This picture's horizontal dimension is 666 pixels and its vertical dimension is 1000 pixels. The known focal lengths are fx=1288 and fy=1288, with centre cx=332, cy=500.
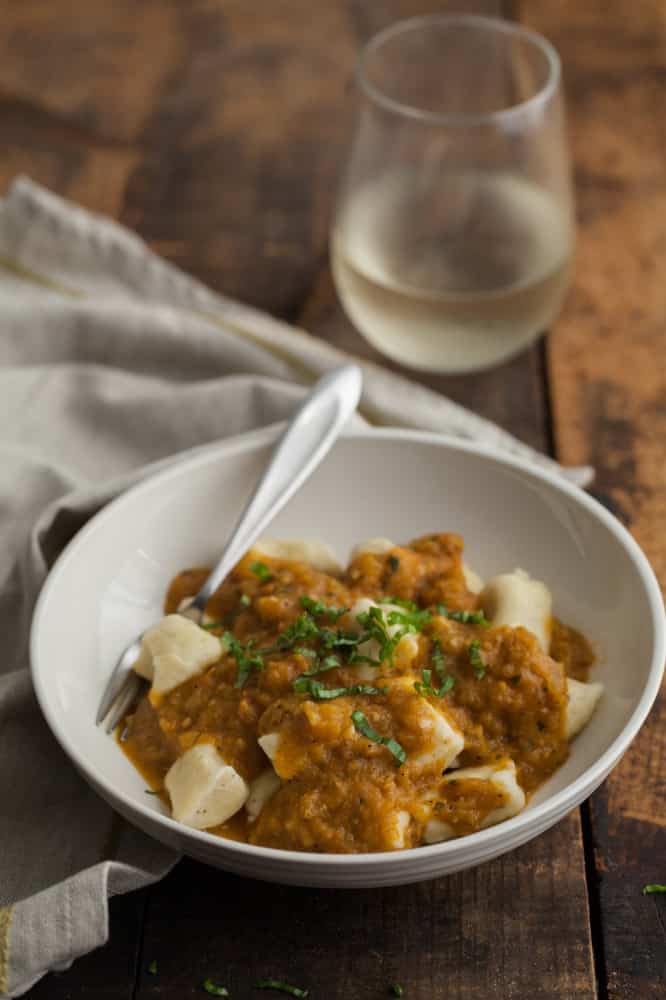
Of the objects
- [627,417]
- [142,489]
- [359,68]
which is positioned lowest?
[627,417]

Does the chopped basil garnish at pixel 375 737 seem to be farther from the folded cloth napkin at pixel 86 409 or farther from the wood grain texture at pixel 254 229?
the folded cloth napkin at pixel 86 409

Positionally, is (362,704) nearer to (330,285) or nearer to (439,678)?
(439,678)

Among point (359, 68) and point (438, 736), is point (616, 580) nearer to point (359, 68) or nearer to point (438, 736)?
point (438, 736)

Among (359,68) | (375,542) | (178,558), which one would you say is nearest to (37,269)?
(359,68)

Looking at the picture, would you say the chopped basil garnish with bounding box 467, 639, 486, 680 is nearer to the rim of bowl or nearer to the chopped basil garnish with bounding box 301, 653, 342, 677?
the chopped basil garnish with bounding box 301, 653, 342, 677

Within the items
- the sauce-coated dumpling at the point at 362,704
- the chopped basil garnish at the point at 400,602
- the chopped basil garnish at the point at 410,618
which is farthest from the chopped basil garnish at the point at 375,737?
the chopped basil garnish at the point at 400,602

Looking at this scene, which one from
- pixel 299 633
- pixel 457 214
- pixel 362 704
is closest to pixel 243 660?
pixel 299 633
